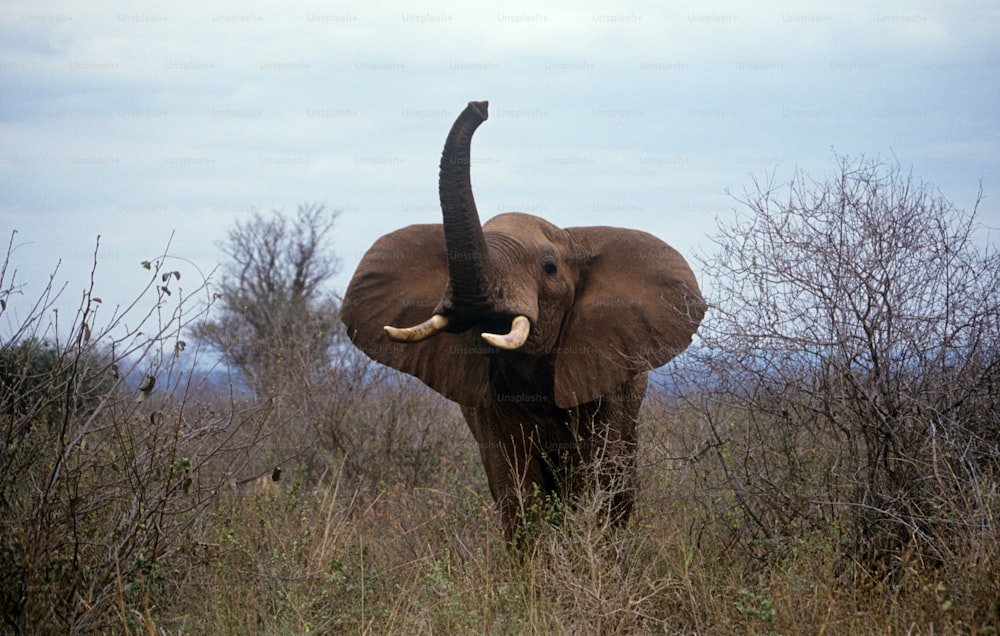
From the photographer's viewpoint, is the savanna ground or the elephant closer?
the savanna ground

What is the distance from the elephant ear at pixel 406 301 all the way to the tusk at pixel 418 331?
2.85 ft

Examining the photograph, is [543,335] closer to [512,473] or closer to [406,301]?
[512,473]

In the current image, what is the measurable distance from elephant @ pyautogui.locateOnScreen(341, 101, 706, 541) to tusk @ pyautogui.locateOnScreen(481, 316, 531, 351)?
0.05m

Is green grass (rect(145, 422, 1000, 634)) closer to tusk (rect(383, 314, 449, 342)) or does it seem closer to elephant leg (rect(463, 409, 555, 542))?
elephant leg (rect(463, 409, 555, 542))

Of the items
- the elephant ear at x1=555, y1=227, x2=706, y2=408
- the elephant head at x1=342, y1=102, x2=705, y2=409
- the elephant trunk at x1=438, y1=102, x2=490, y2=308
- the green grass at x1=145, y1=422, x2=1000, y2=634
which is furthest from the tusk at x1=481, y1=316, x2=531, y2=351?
the green grass at x1=145, y1=422, x2=1000, y2=634

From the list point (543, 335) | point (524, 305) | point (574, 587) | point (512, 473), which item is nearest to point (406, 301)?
point (543, 335)

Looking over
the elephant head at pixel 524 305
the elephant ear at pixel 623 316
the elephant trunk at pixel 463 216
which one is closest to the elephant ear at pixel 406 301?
the elephant head at pixel 524 305

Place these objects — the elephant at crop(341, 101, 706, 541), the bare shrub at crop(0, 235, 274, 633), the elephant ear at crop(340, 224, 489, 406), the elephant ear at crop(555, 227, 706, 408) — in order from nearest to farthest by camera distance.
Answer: the bare shrub at crop(0, 235, 274, 633) < the elephant at crop(341, 101, 706, 541) < the elephant ear at crop(555, 227, 706, 408) < the elephant ear at crop(340, 224, 489, 406)

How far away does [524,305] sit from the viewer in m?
6.44

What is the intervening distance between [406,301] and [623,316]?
55.5 inches

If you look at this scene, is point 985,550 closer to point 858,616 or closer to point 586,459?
point 858,616

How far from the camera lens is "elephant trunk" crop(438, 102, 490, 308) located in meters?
5.90

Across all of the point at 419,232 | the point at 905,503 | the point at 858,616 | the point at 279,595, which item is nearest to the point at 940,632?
the point at 858,616

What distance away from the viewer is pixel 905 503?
5.43m
